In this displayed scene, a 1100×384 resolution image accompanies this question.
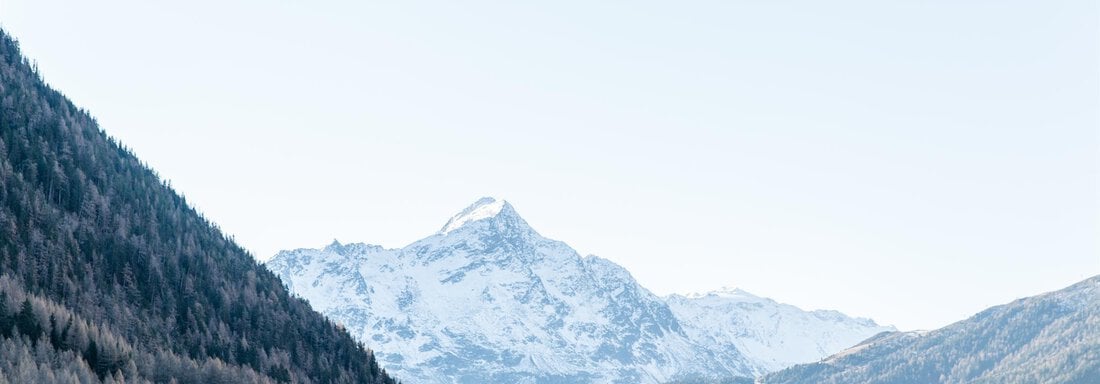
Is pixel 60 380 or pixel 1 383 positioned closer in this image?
pixel 1 383

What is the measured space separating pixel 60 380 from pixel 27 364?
547 cm

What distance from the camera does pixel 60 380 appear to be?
7864 inches

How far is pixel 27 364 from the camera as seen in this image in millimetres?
199750

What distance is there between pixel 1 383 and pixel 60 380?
16380mm

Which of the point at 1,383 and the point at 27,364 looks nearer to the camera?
the point at 1,383

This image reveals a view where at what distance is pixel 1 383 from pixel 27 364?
53.7ft

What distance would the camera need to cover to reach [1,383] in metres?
184
